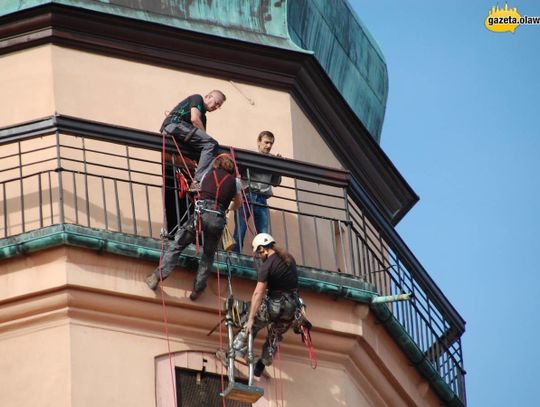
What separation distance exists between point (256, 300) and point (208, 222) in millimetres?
674

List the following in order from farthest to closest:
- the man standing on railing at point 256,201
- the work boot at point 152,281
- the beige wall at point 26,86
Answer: the beige wall at point 26,86 → the man standing on railing at point 256,201 → the work boot at point 152,281

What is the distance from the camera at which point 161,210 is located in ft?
69.6

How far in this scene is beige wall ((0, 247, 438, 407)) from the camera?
19.9m

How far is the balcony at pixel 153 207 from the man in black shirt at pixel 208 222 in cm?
22

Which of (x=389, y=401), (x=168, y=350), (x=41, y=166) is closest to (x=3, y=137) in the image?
(x=41, y=166)

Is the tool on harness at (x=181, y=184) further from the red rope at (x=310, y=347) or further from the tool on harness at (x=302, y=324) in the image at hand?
the red rope at (x=310, y=347)

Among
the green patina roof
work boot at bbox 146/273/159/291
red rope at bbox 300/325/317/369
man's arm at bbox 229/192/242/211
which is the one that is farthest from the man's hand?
the green patina roof

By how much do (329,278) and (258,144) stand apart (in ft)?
4.29

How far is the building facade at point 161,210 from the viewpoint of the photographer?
66.2ft

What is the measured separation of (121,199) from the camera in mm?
21141

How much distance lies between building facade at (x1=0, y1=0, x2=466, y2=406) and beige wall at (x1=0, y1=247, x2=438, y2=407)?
1 centimetres

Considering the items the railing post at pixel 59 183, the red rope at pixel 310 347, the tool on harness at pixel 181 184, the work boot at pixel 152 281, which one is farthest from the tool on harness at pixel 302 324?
the railing post at pixel 59 183

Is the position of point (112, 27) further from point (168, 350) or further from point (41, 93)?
point (168, 350)

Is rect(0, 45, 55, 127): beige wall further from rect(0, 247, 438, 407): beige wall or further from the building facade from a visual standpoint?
rect(0, 247, 438, 407): beige wall
